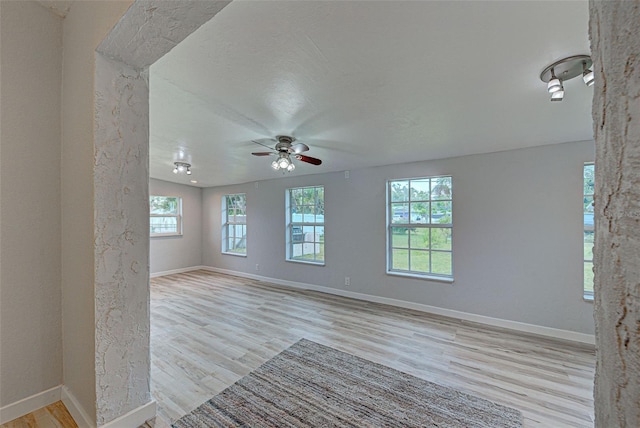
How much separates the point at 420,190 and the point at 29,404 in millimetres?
4294

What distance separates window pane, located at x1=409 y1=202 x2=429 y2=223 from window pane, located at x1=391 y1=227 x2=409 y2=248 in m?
0.22

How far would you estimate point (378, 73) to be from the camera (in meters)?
1.74

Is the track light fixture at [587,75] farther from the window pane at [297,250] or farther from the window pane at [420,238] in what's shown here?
the window pane at [297,250]

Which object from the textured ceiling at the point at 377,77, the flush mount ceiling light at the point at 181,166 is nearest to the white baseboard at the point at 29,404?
the textured ceiling at the point at 377,77

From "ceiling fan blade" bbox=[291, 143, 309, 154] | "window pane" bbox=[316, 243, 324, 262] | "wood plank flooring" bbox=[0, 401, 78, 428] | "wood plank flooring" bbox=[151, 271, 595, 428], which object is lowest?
"wood plank flooring" bbox=[151, 271, 595, 428]

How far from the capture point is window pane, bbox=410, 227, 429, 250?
3.80m

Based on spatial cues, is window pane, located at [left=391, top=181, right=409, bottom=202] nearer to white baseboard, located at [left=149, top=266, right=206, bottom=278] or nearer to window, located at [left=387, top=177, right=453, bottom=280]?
window, located at [left=387, top=177, right=453, bottom=280]

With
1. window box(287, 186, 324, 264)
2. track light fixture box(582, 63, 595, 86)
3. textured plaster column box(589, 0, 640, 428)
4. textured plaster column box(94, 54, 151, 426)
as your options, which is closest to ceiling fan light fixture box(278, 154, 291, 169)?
textured plaster column box(94, 54, 151, 426)

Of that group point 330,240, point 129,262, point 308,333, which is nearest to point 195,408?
point 129,262

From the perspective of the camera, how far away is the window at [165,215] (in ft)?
19.4

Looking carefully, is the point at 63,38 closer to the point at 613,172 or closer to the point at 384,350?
the point at 613,172

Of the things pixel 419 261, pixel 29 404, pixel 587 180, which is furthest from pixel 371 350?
pixel 587 180

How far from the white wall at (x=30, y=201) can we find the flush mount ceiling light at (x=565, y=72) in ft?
10.3

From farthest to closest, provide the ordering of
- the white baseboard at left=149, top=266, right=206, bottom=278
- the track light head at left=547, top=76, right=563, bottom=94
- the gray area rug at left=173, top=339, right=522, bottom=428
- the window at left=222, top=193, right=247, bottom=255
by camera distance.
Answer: the window at left=222, top=193, right=247, bottom=255 → the white baseboard at left=149, top=266, right=206, bottom=278 → the gray area rug at left=173, top=339, right=522, bottom=428 → the track light head at left=547, top=76, right=563, bottom=94
